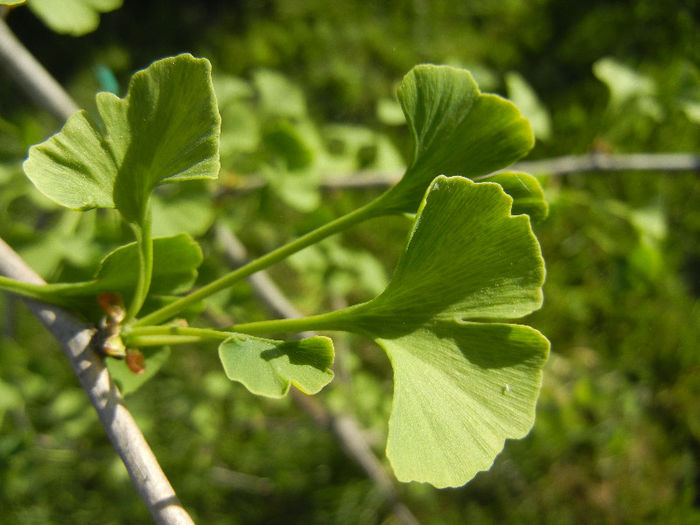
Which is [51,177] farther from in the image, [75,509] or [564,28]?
[564,28]

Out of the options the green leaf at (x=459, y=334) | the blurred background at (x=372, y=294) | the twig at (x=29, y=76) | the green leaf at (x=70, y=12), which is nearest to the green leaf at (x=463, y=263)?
the green leaf at (x=459, y=334)

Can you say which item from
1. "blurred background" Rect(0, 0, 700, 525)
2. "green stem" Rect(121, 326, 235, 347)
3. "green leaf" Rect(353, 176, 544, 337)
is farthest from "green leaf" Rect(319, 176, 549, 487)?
"blurred background" Rect(0, 0, 700, 525)

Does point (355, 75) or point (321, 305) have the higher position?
point (355, 75)

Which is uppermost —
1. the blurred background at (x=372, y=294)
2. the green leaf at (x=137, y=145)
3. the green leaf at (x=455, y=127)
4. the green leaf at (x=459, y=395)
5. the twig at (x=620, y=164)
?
the green leaf at (x=137, y=145)

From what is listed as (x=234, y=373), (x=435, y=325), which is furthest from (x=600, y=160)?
(x=234, y=373)

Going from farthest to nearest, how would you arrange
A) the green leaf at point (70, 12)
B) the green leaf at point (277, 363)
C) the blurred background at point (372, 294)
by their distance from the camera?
the blurred background at point (372, 294) → the green leaf at point (70, 12) → the green leaf at point (277, 363)

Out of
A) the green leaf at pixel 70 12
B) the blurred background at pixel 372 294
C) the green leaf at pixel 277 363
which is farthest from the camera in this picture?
the blurred background at pixel 372 294

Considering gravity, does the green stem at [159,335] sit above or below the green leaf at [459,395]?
above

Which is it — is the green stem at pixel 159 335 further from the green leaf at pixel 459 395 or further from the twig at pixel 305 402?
the twig at pixel 305 402
